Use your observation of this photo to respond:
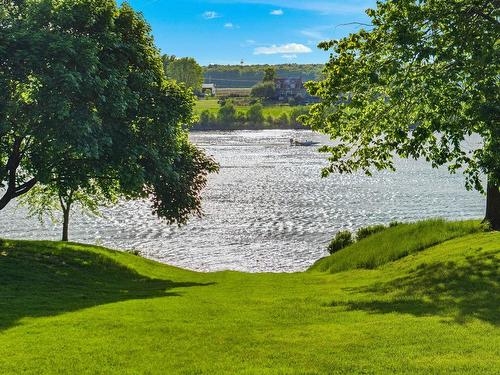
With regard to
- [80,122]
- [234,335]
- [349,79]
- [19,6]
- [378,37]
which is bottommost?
[234,335]

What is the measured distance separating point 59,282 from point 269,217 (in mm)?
53778

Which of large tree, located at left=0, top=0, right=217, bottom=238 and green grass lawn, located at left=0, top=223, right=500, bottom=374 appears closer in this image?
green grass lawn, located at left=0, top=223, right=500, bottom=374

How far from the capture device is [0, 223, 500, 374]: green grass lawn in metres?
11.3

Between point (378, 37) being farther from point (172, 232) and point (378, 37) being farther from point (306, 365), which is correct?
point (172, 232)

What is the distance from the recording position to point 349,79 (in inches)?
Answer: 864

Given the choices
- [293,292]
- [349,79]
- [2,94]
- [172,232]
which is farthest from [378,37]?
[172,232]

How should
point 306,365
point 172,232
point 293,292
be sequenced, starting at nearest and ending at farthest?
point 306,365
point 293,292
point 172,232

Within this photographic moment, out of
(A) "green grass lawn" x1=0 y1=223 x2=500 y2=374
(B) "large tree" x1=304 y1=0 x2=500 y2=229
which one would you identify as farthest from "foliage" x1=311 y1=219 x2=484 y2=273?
(B) "large tree" x1=304 y1=0 x2=500 y2=229

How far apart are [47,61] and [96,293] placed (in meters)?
12.2

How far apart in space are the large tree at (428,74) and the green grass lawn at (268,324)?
5534 mm

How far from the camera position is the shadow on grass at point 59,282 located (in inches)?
728

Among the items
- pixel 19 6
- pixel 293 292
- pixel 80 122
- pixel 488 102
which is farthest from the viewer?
pixel 19 6

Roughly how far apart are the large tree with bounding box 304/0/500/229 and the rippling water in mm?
29676

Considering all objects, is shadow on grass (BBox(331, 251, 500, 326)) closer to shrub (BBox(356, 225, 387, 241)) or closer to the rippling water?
shrub (BBox(356, 225, 387, 241))
